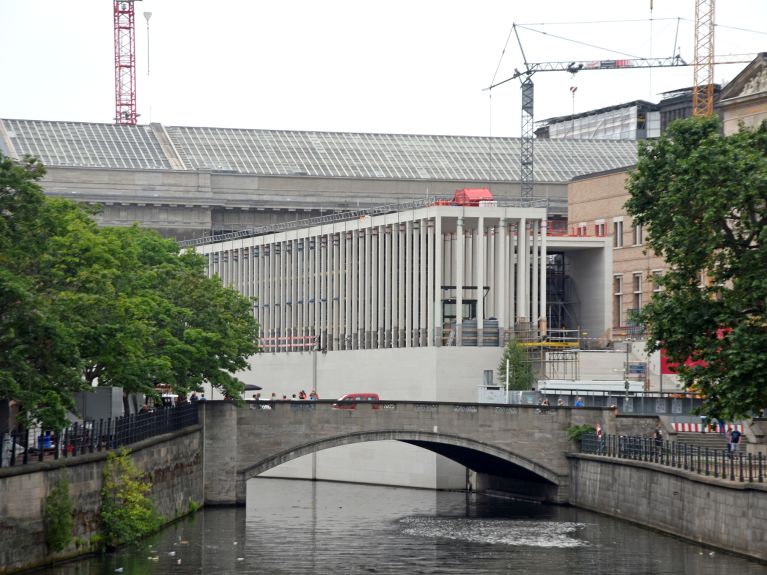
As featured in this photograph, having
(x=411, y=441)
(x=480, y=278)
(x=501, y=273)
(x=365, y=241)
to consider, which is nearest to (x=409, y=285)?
(x=480, y=278)

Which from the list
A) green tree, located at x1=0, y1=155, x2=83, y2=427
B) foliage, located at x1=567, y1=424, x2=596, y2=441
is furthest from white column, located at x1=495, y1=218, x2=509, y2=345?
green tree, located at x1=0, y1=155, x2=83, y2=427

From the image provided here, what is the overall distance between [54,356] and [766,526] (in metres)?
24.6

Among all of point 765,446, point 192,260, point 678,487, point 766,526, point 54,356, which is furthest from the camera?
point 192,260

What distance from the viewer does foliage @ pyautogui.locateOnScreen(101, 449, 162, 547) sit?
63125 millimetres

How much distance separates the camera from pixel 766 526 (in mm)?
59938

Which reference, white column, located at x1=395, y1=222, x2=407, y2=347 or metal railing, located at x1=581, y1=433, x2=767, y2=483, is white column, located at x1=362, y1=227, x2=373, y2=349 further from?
metal railing, located at x1=581, y1=433, x2=767, y2=483

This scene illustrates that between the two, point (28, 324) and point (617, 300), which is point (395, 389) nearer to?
point (617, 300)

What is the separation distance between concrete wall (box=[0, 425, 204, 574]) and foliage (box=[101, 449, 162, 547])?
2.00 ft

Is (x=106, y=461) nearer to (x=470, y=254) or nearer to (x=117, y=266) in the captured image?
(x=117, y=266)

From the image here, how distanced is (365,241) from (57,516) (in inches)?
2470

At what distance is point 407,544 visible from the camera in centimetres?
6912

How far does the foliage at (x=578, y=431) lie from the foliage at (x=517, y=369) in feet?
48.8

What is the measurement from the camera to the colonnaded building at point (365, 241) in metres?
109

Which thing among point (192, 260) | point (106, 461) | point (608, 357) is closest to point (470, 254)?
point (608, 357)
